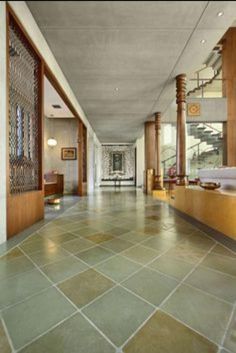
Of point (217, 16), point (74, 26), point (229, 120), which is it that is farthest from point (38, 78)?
point (229, 120)

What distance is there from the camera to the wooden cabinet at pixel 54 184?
6488 mm

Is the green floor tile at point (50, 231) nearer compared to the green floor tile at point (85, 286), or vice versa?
the green floor tile at point (85, 286)

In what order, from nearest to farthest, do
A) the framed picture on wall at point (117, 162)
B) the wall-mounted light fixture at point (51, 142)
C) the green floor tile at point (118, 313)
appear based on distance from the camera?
the green floor tile at point (118, 313) → the wall-mounted light fixture at point (51, 142) → the framed picture on wall at point (117, 162)

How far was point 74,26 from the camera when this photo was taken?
2609 millimetres

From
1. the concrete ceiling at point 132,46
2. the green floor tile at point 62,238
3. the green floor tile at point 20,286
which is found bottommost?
the green floor tile at point 62,238

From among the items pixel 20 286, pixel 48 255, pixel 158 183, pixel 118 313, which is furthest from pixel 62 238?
pixel 158 183

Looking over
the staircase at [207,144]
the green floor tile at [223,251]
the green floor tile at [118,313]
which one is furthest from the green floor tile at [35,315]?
the staircase at [207,144]

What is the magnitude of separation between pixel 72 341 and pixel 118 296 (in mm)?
386

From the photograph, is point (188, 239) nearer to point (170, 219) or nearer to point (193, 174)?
point (170, 219)

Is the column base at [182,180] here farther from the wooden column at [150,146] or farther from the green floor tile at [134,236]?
the wooden column at [150,146]

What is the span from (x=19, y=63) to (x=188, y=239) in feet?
10.7

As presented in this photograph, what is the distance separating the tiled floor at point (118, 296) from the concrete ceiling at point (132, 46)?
Answer: 203 cm

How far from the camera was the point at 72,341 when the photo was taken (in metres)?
0.86

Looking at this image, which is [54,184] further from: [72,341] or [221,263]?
[72,341]
